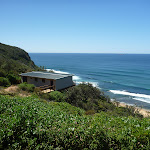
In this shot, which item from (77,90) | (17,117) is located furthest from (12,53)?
(17,117)

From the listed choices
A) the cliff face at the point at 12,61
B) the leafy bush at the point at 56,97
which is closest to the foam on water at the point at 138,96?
the leafy bush at the point at 56,97

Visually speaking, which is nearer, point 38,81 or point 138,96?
point 38,81

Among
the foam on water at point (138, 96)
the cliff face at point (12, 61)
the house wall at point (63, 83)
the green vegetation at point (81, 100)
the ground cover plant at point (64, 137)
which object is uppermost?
the cliff face at point (12, 61)

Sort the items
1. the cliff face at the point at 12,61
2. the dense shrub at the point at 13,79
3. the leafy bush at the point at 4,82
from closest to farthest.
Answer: the leafy bush at the point at 4,82 < the dense shrub at the point at 13,79 < the cliff face at the point at 12,61

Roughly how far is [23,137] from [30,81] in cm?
2139

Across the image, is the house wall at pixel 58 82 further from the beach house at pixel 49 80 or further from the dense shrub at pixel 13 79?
the dense shrub at pixel 13 79

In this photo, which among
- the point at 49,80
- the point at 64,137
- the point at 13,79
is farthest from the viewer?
the point at 13,79

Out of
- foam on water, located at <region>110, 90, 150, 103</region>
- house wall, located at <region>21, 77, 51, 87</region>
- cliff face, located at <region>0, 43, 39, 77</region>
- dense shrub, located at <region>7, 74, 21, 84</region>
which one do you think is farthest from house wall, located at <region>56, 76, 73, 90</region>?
foam on water, located at <region>110, 90, 150, 103</region>

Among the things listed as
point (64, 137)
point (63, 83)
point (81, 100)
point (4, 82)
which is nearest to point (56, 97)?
point (81, 100)

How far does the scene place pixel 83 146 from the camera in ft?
15.2

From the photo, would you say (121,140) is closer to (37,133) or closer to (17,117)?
(37,133)

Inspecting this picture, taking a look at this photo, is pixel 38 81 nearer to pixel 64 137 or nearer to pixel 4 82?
pixel 4 82

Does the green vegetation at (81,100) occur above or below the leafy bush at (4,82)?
below

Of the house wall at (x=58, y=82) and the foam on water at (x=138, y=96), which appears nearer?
the house wall at (x=58, y=82)
